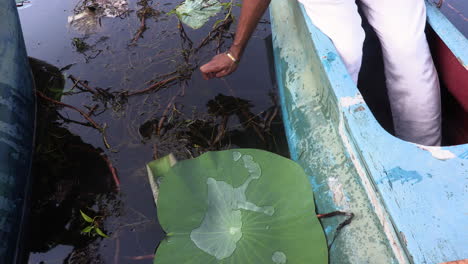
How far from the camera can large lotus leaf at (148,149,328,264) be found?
917mm

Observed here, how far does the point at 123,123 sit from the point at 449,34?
153cm

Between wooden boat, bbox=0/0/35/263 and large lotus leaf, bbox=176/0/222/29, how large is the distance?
3.08 feet

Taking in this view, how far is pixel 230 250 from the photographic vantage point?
931 mm

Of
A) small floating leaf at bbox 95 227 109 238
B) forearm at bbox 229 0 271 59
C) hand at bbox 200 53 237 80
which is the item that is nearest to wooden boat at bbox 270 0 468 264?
forearm at bbox 229 0 271 59

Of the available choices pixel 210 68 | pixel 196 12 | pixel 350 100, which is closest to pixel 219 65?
pixel 210 68

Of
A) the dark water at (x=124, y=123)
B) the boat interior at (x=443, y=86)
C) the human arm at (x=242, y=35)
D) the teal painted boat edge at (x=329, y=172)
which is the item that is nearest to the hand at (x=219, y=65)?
the human arm at (x=242, y=35)

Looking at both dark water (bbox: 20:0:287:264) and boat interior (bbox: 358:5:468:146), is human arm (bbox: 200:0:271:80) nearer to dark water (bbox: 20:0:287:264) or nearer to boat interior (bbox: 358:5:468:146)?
dark water (bbox: 20:0:287:264)

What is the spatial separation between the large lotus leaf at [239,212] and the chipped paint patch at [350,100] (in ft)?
0.90

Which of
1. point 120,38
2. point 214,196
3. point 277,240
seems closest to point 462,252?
point 277,240

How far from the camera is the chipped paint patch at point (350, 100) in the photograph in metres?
0.88

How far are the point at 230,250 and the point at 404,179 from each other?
50 cm

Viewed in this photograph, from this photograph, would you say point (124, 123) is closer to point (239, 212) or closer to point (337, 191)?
point (239, 212)

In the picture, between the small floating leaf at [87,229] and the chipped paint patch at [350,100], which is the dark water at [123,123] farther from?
the chipped paint patch at [350,100]

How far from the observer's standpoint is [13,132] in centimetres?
138
